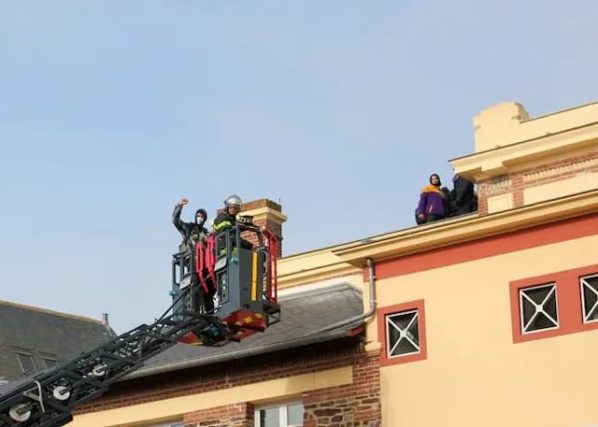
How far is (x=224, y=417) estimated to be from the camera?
82.6ft

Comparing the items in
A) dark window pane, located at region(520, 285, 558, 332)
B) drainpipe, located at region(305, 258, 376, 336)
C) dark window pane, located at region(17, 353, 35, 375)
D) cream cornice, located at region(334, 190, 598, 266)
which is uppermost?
dark window pane, located at region(17, 353, 35, 375)

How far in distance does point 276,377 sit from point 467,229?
4289 millimetres

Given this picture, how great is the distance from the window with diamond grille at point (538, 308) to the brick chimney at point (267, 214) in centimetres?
959

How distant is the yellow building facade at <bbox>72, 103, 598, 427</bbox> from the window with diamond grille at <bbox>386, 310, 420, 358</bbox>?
0.02 meters

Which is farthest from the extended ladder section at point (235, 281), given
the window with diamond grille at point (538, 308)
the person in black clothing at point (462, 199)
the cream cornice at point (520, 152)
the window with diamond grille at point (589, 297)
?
the person in black clothing at point (462, 199)

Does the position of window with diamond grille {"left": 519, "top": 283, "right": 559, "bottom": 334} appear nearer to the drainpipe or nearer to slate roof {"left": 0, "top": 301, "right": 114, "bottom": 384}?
the drainpipe

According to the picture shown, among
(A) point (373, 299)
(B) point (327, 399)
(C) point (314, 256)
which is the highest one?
(C) point (314, 256)

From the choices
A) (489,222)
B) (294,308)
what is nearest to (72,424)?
(294,308)

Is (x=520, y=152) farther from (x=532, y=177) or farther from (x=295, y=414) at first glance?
(x=295, y=414)

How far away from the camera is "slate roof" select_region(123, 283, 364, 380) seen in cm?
2420

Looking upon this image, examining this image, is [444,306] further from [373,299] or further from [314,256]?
[314,256]

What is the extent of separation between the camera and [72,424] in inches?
1075

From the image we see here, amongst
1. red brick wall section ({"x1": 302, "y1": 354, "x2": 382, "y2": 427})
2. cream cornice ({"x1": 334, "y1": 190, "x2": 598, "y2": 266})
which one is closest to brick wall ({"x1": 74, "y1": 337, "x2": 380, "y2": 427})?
red brick wall section ({"x1": 302, "y1": 354, "x2": 382, "y2": 427})

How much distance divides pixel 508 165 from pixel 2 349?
2801 centimetres
